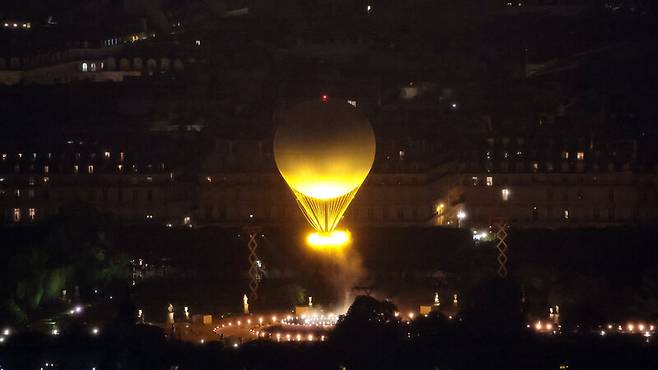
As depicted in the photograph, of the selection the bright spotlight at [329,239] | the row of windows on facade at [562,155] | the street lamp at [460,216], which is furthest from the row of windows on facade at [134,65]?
the bright spotlight at [329,239]

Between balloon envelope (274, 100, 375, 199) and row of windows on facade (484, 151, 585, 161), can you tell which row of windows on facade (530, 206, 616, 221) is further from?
balloon envelope (274, 100, 375, 199)

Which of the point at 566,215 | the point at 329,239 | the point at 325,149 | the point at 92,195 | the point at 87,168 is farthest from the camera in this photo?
the point at 87,168

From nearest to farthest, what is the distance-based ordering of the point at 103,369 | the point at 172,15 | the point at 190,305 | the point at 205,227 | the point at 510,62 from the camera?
the point at 103,369, the point at 190,305, the point at 205,227, the point at 510,62, the point at 172,15

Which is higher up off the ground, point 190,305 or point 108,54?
point 108,54

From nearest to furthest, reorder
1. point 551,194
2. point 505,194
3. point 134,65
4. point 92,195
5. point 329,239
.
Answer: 1. point 329,239
2. point 551,194
3. point 505,194
4. point 92,195
5. point 134,65

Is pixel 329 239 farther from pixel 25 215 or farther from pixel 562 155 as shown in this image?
pixel 25 215

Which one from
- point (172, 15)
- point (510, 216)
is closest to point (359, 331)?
point (510, 216)

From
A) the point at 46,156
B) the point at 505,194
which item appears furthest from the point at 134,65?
the point at 505,194

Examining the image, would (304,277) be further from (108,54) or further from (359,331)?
(108,54)
